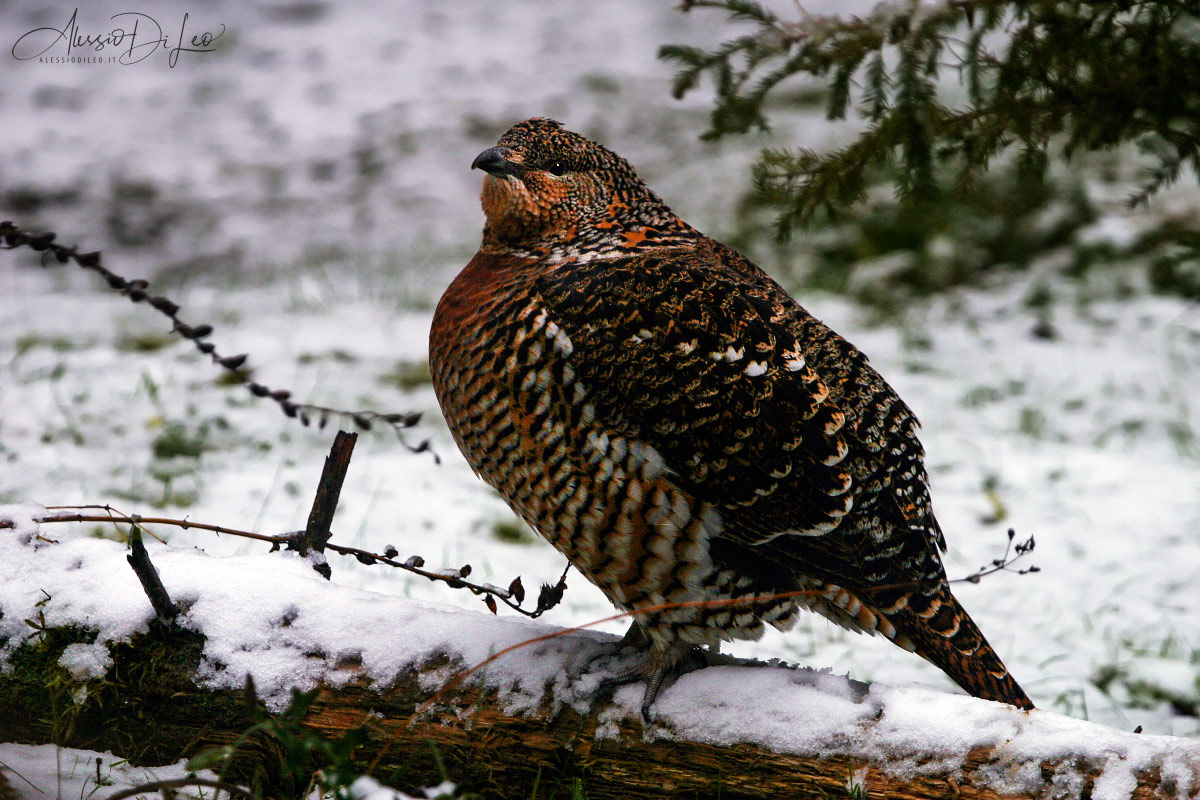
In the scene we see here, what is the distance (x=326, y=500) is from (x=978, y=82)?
7.68 feet

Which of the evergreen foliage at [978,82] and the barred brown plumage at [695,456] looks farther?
the evergreen foliage at [978,82]

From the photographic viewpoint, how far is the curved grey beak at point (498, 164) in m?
2.87

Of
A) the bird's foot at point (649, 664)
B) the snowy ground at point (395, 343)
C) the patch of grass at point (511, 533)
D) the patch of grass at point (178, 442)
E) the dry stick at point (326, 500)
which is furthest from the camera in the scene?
the patch of grass at point (178, 442)

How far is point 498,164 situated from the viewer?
2873mm

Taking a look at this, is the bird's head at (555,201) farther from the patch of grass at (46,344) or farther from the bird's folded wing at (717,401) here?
the patch of grass at (46,344)

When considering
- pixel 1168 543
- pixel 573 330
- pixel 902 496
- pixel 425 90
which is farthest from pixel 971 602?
pixel 425 90

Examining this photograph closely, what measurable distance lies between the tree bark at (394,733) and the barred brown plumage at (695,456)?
0.61 feet

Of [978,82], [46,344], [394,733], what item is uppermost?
[978,82]

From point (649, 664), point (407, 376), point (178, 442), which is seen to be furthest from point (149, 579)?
point (407, 376)

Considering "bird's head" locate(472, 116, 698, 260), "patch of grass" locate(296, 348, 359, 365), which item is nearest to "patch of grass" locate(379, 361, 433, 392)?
"patch of grass" locate(296, 348, 359, 365)

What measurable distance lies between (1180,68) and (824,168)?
3.23 feet

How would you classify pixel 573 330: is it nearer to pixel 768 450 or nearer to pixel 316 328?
pixel 768 450

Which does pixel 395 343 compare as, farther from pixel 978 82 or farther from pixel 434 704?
pixel 434 704

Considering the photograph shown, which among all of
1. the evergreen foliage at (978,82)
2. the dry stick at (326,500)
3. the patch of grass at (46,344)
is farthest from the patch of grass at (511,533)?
the patch of grass at (46,344)
